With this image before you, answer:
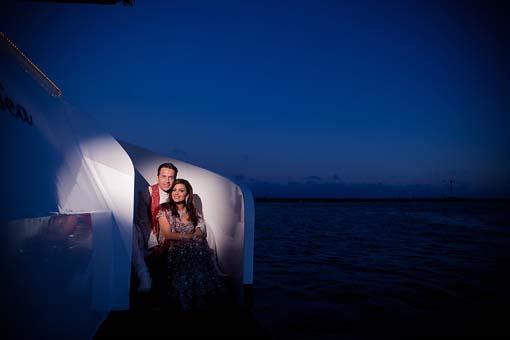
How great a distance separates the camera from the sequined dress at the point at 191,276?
9.43 feet

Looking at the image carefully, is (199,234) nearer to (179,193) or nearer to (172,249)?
(172,249)

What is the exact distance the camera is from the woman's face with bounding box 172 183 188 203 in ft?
11.4

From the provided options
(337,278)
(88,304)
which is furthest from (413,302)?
(88,304)

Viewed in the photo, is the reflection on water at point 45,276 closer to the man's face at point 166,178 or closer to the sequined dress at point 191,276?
the sequined dress at point 191,276

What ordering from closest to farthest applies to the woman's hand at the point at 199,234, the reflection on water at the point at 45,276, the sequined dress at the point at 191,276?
the reflection on water at the point at 45,276, the sequined dress at the point at 191,276, the woman's hand at the point at 199,234

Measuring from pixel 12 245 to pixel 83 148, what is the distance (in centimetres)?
111

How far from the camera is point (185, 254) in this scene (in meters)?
3.06

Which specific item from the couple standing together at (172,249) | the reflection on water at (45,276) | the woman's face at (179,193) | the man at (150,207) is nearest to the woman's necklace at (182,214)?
the couple standing together at (172,249)

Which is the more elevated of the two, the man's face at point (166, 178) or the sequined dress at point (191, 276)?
the man's face at point (166, 178)

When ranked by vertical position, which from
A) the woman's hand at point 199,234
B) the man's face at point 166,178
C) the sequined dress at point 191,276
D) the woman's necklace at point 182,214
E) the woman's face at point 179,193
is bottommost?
the sequined dress at point 191,276

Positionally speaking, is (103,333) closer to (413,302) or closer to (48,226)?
(48,226)

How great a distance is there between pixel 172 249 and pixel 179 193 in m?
0.72

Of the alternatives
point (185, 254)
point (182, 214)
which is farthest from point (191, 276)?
point (182, 214)

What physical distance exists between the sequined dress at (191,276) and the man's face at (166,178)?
0.82 meters
